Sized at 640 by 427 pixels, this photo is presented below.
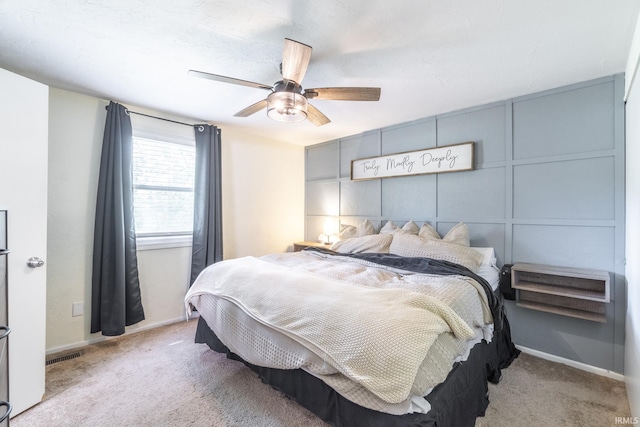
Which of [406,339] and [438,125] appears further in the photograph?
[438,125]

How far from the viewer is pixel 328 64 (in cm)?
208

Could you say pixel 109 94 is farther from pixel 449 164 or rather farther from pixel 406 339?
pixel 449 164

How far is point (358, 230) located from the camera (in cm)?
375

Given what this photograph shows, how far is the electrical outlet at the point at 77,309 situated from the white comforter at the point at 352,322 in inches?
50.0

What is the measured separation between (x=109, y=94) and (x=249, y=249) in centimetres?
234

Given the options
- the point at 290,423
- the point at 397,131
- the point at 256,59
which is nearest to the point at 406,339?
the point at 290,423

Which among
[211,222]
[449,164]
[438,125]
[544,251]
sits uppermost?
[438,125]

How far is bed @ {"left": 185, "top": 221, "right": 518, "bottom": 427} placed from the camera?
3.90 feet

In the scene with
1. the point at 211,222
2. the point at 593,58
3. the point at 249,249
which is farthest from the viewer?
the point at 249,249

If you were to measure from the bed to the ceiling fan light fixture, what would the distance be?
1180 mm

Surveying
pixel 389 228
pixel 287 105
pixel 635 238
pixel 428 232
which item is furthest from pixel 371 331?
pixel 389 228

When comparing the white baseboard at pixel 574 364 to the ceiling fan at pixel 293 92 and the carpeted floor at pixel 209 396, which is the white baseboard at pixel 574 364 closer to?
the carpeted floor at pixel 209 396

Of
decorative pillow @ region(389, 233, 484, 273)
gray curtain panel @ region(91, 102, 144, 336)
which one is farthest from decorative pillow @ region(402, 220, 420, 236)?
gray curtain panel @ region(91, 102, 144, 336)

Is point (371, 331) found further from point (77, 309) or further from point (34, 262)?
point (77, 309)
